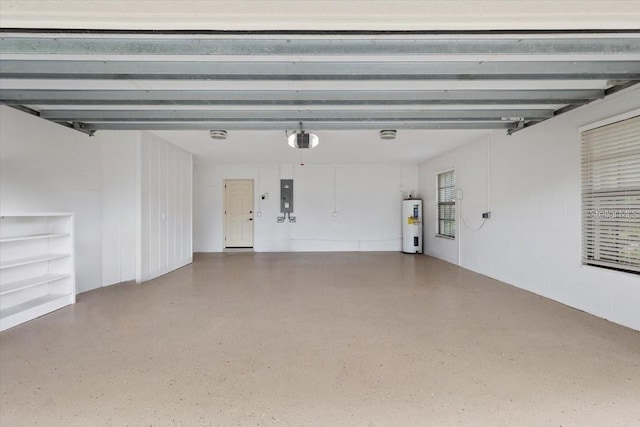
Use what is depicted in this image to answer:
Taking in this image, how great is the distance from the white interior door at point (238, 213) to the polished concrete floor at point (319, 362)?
406 cm

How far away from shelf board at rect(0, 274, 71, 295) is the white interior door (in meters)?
4.45

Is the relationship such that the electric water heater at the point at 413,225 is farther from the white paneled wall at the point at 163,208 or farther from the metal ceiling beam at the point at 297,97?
the white paneled wall at the point at 163,208

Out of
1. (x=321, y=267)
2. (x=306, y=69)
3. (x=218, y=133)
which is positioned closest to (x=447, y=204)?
(x=321, y=267)

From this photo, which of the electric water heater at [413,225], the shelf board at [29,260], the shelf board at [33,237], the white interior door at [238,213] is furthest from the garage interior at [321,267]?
the white interior door at [238,213]

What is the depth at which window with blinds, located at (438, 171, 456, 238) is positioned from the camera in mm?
6156

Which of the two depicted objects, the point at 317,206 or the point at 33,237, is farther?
the point at 317,206

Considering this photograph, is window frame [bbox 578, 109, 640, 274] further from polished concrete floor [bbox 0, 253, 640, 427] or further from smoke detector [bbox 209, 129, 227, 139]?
smoke detector [bbox 209, 129, 227, 139]

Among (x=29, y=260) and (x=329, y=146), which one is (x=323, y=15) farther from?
(x=329, y=146)

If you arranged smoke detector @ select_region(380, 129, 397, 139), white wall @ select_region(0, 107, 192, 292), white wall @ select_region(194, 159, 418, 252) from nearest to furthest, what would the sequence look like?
1. white wall @ select_region(0, 107, 192, 292)
2. smoke detector @ select_region(380, 129, 397, 139)
3. white wall @ select_region(194, 159, 418, 252)

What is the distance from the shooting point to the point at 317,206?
7.84 meters

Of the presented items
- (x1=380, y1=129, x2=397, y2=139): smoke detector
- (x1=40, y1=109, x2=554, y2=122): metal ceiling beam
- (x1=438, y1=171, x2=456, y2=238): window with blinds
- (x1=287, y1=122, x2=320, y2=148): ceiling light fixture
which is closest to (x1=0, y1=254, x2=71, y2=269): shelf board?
(x1=40, y1=109, x2=554, y2=122): metal ceiling beam

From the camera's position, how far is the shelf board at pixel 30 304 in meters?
2.91

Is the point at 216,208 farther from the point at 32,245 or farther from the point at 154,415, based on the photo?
the point at 154,415

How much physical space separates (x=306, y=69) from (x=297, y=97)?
2.07 feet
